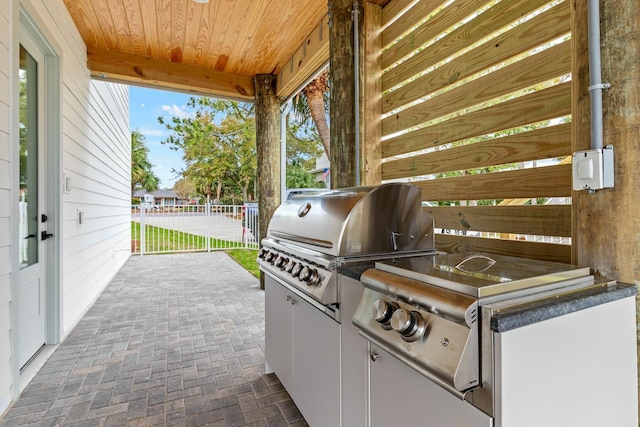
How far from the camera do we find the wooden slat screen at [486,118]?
1.38 m

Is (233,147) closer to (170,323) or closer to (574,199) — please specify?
(170,323)

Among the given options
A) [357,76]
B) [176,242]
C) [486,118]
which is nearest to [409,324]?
[486,118]

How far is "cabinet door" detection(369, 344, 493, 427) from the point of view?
0.83 meters

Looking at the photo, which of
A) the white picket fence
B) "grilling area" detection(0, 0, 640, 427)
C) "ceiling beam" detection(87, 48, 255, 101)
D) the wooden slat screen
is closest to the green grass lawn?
the white picket fence

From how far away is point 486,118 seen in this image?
65.4 inches

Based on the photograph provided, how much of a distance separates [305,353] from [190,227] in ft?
24.2

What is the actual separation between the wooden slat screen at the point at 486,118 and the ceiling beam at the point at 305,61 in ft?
3.18

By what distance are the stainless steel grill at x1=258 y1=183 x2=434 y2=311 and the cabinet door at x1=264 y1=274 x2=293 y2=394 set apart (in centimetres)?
31

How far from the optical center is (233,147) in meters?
14.0

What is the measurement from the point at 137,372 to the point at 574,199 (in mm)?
2845

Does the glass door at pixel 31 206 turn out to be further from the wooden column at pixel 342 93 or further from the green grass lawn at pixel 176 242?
the green grass lawn at pixel 176 242

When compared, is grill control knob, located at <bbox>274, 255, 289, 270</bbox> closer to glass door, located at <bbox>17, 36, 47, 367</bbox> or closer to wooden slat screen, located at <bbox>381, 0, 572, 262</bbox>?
wooden slat screen, located at <bbox>381, 0, 572, 262</bbox>

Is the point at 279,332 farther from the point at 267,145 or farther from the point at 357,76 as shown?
the point at 267,145

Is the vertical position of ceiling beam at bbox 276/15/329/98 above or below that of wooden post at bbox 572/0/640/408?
above
